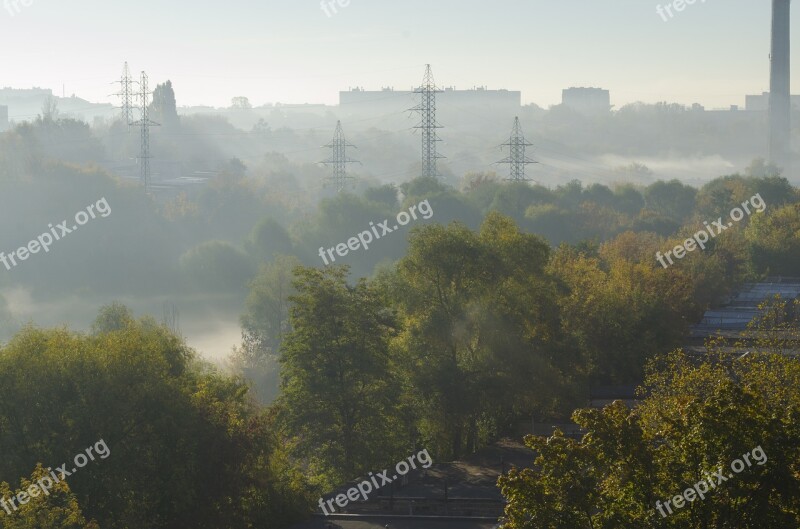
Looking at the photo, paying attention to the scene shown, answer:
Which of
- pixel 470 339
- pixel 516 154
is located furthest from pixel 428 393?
pixel 516 154

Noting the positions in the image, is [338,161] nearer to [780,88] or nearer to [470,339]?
[470,339]

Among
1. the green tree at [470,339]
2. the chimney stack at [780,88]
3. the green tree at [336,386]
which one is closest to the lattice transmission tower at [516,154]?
the chimney stack at [780,88]

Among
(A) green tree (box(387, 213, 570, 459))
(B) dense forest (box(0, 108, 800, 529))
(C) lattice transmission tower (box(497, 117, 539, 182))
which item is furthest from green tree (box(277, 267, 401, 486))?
(C) lattice transmission tower (box(497, 117, 539, 182))

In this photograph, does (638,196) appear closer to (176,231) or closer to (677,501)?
(176,231)

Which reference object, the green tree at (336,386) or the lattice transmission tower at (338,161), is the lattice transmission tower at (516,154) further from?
the green tree at (336,386)

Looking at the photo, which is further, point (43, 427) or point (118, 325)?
point (118, 325)

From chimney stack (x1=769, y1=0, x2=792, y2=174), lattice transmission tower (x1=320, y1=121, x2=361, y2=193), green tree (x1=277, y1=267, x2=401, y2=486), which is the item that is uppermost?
chimney stack (x1=769, y1=0, x2=792, y2=174)

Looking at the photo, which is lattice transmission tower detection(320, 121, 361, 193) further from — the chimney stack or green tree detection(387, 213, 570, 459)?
green tree detection(387, 213, 570, 459)

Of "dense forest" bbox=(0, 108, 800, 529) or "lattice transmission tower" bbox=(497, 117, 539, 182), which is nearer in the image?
"dense forest" bbox=(0, 108, 800, 529)

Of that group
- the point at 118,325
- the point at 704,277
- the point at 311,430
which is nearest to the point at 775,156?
the point at 704,277

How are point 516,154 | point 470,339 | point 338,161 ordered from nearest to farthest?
point 470,339, point 338,161, point 516,154

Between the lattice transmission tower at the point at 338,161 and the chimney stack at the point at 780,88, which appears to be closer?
the lattice transmission tower at the point at 338,161
